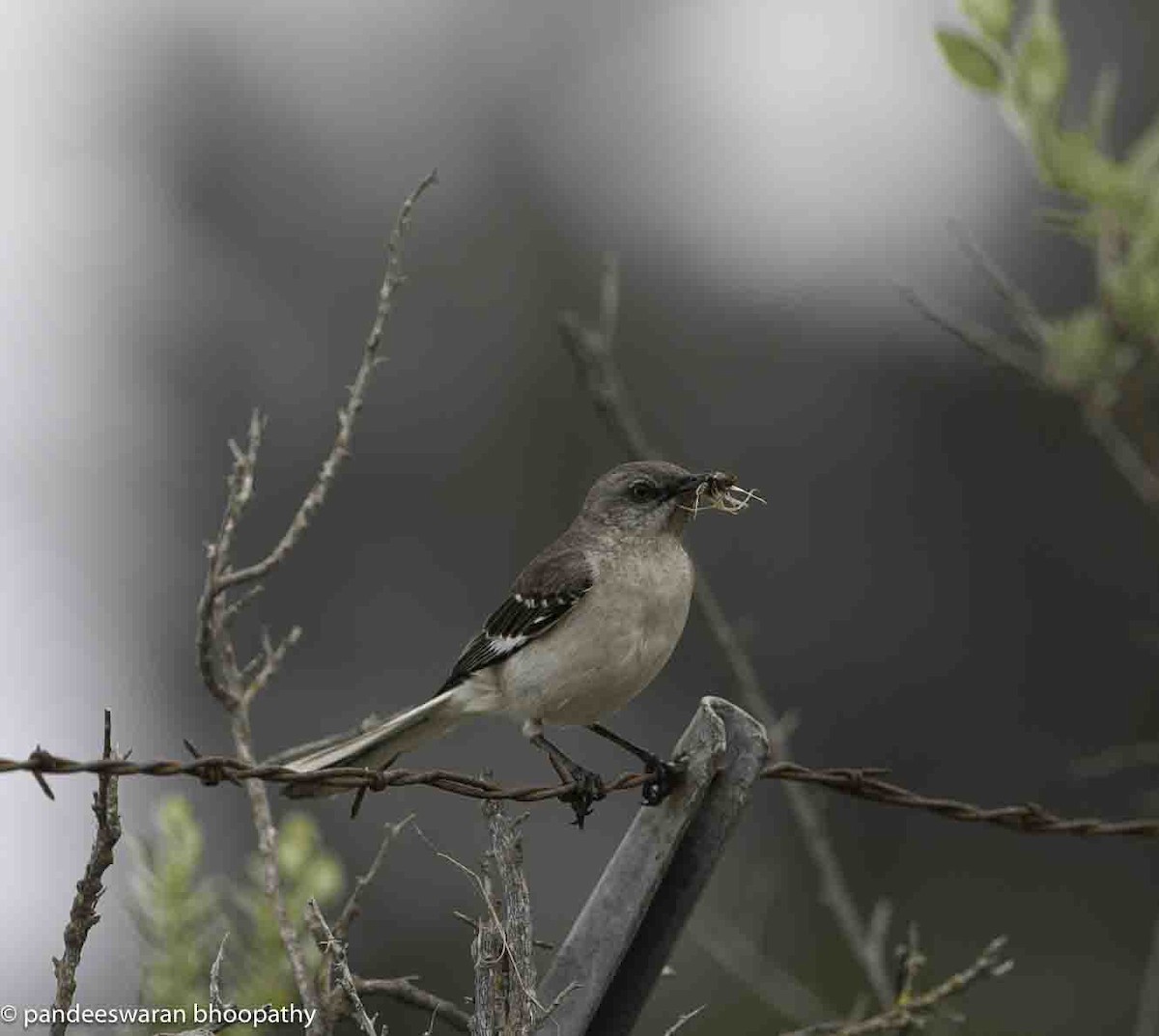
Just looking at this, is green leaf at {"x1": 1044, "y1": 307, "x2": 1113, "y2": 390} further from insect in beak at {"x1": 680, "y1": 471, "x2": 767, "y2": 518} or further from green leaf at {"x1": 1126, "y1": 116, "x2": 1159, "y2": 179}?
insect in beak at {"x1": 680, "y1": 471, "x2": 767, "y2": 518}

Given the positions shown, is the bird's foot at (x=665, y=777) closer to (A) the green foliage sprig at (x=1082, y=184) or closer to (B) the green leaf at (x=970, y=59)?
(A) the green foliage sprig at (x=1082, y=184)

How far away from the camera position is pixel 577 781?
4.24 meters

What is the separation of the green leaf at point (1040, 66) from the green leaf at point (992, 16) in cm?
6

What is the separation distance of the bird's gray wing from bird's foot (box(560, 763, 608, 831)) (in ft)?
1.72

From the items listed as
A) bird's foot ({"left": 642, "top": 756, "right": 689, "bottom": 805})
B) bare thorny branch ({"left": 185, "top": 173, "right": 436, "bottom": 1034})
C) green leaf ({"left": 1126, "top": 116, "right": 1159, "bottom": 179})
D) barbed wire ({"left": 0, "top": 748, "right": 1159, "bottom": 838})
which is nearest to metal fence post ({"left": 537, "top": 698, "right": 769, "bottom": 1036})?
bird's foot ({"left": 642, "top": 756, "right": 689, "bottom": 805})

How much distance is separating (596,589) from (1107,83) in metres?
1.74

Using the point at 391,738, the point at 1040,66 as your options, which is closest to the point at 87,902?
the point at 391,738

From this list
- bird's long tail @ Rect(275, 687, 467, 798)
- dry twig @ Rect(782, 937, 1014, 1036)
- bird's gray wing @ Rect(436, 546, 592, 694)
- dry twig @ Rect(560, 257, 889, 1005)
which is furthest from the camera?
dry twig @ Rect(560, 257, 889, 1005)

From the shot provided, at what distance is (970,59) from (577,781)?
6.25 feet

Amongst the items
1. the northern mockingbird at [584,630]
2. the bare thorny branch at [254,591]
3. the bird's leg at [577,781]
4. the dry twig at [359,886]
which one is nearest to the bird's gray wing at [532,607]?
the northern mockingbird at [584,630]

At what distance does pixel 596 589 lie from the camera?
470 centimetres

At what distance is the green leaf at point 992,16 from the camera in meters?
4.27

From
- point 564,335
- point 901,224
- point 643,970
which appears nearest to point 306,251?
point 901,224

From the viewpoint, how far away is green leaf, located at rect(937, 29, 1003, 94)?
4246mm
